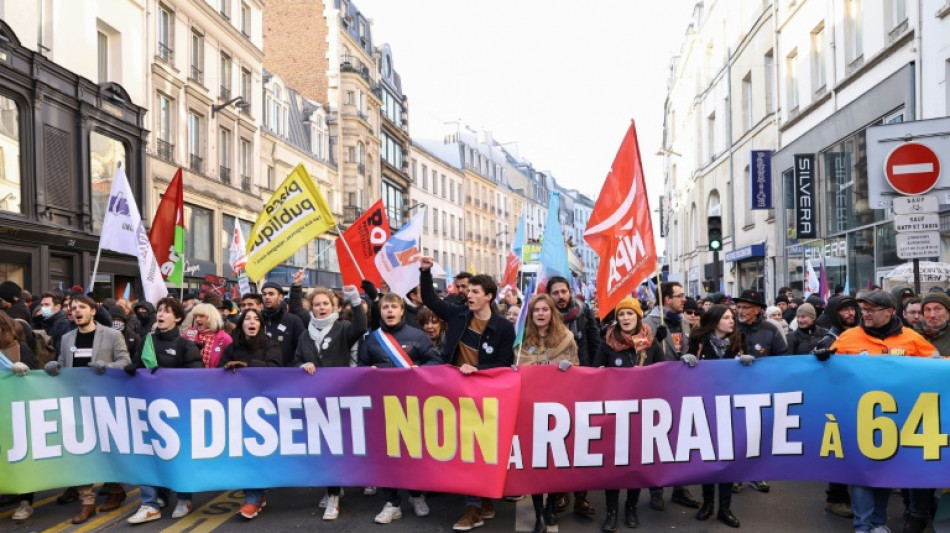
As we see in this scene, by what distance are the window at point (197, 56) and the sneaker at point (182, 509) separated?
23679 millimetres

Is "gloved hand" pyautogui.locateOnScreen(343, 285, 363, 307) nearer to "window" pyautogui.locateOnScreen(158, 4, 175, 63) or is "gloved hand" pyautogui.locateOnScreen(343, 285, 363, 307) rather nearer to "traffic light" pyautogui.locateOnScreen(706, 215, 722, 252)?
"traffic light" pyautogui.locateOnScreen(706, 215, 722, 252)

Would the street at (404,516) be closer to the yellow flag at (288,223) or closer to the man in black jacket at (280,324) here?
the man in black jacket at (280,324)

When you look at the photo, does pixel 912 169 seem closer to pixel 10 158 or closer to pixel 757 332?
pixel 757 332

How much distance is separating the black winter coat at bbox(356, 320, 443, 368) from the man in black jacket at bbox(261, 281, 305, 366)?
1038 mm

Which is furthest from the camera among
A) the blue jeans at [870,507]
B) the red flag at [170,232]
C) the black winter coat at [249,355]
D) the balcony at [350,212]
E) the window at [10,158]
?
the balcony at [350,212]

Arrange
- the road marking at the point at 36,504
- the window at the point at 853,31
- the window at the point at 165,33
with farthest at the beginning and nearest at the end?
the window at the point at 165,33 < the window at the point at 853,31 < the road marking at the point at 36,504

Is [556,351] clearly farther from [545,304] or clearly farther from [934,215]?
[934,215]

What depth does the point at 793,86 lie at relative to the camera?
24.4m

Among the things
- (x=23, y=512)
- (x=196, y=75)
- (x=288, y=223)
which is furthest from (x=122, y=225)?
(x=196, y=75)

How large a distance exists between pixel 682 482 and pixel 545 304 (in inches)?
65.3

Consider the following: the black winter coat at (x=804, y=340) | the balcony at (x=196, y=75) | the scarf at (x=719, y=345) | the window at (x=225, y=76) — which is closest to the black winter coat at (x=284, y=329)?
the scarf at (x=719, y=345)

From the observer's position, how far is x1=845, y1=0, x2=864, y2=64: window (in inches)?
743

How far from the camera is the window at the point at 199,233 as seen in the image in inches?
1093

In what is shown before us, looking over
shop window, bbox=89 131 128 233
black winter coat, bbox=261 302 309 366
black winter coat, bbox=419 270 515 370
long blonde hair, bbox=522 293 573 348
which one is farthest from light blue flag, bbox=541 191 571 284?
shop window, bbox=89 131 128 233
